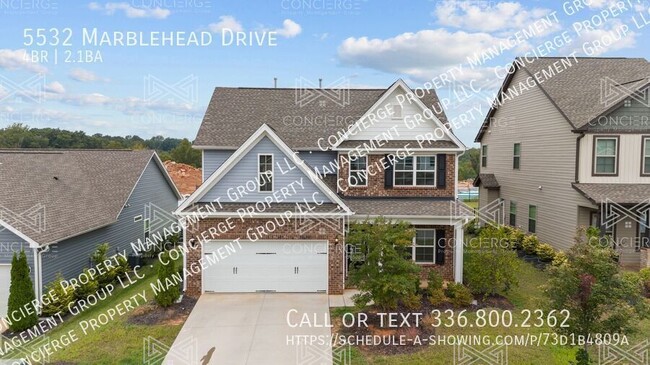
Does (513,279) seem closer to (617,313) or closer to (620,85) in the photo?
(617,313)

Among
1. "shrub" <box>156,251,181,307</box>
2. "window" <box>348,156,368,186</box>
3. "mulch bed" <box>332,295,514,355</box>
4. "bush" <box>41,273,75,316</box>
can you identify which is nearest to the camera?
"mulch bed" <box>332,295,514,355</box>

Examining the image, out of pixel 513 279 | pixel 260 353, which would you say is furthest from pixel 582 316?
pixel 260 353

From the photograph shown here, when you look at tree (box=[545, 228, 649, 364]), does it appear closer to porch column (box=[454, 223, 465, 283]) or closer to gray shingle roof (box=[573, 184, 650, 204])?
porch column (box=[454, 223, 465, 283])

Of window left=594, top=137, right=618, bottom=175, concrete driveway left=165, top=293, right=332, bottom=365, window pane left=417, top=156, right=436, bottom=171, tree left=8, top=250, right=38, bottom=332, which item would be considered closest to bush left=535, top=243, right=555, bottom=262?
window left=594, top=137, right=618, bottom=175

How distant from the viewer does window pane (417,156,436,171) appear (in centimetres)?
1598

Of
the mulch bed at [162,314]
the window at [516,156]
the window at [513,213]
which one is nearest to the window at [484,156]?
the window at [516,156]

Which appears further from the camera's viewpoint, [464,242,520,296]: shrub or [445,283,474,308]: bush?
[464,242,520,296]: shrub

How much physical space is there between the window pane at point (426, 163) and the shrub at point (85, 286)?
12.8 m

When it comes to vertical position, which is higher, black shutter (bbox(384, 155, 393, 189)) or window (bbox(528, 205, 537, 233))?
black shutter (bbox(384, 155, 393, 189))

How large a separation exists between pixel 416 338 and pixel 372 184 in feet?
22.2

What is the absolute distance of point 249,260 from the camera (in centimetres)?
1417

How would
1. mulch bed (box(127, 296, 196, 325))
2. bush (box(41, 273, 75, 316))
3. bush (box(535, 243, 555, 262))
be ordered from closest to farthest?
mulch bed (box(127, 296, 196, 325))
bush (box(41, 273, 75, 316))
bush (box(535, 243, 555, 262))

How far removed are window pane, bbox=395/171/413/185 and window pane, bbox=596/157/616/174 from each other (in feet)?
→ 27.1

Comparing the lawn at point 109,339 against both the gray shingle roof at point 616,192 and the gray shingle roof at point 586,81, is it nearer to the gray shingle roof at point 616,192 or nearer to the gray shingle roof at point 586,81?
the gray shingle roof at point 616,192
